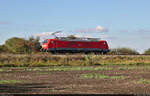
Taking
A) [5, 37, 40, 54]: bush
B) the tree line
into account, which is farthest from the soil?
[5, 37, 40, 54]: bush

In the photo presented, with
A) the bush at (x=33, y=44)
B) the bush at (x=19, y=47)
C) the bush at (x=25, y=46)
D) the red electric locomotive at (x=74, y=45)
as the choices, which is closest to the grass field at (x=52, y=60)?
the red electric locomotive at (x=74, y=45)

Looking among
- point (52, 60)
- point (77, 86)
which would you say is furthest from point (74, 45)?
point (77, 86)

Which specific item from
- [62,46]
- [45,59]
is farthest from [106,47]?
[45,59]

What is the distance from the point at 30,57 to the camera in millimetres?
41094

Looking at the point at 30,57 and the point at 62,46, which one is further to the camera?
the point at 62,46

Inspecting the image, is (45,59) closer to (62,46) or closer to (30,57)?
(30,57)

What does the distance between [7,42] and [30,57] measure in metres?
32.4

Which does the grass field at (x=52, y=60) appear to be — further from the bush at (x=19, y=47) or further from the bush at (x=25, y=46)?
the bush at (x=25, y=46)

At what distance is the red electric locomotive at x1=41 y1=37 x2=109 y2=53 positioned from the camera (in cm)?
5575

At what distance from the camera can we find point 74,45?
57219mm

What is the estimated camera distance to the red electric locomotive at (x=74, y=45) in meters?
55.8

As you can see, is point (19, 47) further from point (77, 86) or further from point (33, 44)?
point (77, 86)

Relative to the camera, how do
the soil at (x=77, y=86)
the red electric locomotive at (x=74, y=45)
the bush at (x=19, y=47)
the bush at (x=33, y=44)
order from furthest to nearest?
1. the bush at (x=33, y=44)
2. the bush at (x=19, y=47)
3. the red electric locomotive at (x=74, y=45)
4. the soil at (x=77, y=86)

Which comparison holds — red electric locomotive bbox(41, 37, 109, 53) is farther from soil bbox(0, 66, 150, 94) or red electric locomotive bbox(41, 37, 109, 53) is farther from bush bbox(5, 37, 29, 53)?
soil bbox(0, 66, 150, 94)
